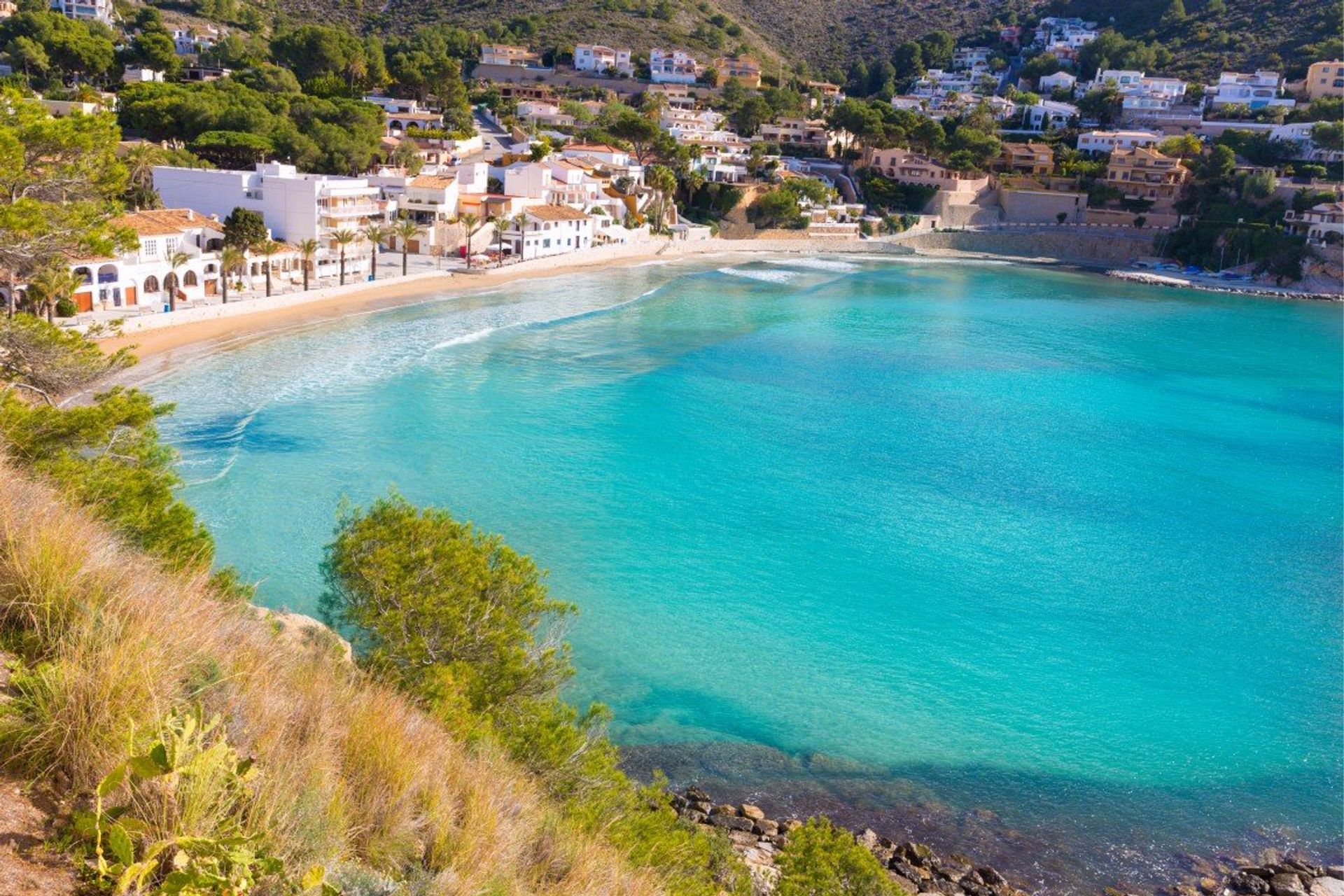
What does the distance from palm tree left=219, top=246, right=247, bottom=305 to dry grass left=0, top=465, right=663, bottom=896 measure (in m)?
35.5

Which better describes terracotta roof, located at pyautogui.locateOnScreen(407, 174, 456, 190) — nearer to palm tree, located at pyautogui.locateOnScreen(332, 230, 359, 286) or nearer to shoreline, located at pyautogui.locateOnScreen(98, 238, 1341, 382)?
shoreline, located at pyautogui.locateOnScreen(98, 238, 1341, 382)

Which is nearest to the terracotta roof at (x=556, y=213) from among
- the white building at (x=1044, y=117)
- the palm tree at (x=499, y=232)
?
the palm tree at (x=499, y=232)

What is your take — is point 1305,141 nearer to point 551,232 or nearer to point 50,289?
point 551,232

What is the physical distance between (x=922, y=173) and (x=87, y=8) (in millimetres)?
88419

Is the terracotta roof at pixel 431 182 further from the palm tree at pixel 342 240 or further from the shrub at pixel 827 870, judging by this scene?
the shrub at pixel 827 870

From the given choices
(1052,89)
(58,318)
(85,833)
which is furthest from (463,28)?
(85,833)

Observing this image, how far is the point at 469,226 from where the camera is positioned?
195ft

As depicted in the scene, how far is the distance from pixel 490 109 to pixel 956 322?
61255mm

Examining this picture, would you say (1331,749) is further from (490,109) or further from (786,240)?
(490,109)

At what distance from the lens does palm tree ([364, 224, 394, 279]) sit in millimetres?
50659

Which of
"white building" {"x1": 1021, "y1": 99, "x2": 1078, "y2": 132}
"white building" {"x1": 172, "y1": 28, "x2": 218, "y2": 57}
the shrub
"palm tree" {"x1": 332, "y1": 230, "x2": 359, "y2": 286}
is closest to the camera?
the shrub

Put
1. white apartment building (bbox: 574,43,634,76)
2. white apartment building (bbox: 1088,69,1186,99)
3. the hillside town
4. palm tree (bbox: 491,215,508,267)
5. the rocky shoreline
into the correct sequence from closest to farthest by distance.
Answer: the rocky shoreline
the hillside town
palm tree (bbox: 491,215,508,267)
white apartment building (bbox: 1088,69,1186,99)
white apartment building (bbox: 574,43,634,76)

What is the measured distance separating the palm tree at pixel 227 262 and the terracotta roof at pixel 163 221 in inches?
65.4

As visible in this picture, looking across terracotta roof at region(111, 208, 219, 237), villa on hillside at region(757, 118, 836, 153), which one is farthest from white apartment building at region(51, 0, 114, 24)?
terracotta roof at region(111, 208, 219, 237)
